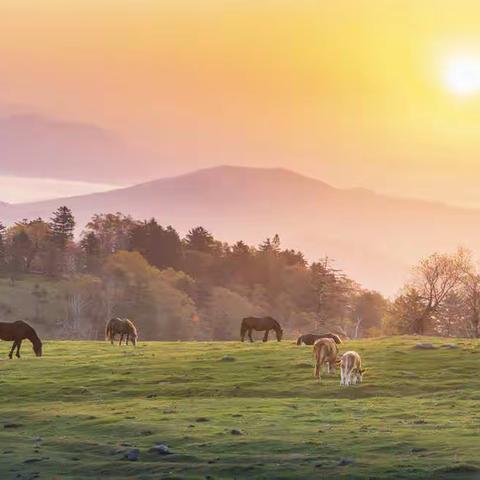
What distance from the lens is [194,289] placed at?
177 metres

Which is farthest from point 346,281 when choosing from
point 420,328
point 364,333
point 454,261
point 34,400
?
point 34,400

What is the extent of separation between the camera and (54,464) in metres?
27.3

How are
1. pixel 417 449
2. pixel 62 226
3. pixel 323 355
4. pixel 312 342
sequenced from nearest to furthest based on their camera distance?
pixel 417 449 < pixel 323 355 < pixel 312 342 < pixel 62 226

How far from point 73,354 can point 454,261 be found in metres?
63.5

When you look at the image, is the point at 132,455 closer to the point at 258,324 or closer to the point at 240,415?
the point at 240,415

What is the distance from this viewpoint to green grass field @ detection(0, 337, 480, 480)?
26.0 metres

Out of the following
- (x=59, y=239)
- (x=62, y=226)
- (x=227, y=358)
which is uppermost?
(x=62, y=226)

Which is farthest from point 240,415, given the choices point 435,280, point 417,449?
point 435,280

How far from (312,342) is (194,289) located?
114 meters

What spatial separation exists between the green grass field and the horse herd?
0.78m

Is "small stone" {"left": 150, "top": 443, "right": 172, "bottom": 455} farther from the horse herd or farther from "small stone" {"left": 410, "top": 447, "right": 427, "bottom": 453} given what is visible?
the horse herd

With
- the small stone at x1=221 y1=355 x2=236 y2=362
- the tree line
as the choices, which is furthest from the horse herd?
the tree line

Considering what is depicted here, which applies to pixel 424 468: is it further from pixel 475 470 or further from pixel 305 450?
pixel 305 450

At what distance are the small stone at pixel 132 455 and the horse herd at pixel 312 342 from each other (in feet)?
52.0
